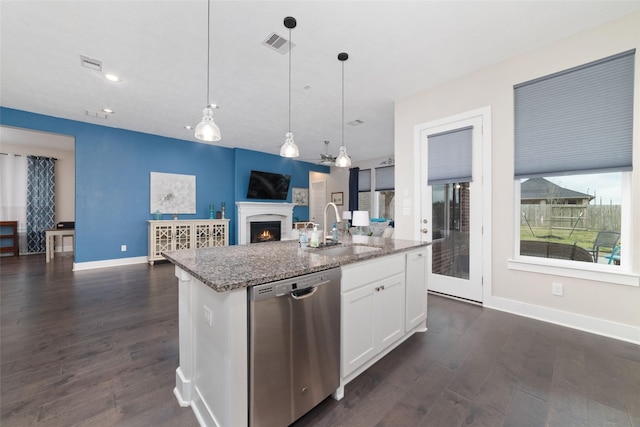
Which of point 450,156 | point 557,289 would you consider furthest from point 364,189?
point 557,289

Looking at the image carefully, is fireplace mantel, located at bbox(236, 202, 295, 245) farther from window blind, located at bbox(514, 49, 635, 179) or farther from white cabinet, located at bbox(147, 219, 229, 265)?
window blind, located at bbox(514, 49, 635, 179)

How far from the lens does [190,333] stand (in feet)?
4.89

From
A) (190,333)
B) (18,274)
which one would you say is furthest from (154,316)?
(18,274)

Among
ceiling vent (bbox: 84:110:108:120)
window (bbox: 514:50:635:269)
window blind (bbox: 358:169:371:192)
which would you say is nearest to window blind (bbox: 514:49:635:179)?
window (bbox: 514:50:635:269)

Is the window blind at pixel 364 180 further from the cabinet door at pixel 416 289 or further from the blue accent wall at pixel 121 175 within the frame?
the cabinet door at pixel 416 289

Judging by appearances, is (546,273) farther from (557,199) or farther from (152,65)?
(152,65)

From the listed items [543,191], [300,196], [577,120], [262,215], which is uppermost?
[577,120]

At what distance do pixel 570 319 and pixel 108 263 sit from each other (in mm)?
7113

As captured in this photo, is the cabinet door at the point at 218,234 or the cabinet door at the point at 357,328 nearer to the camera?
the cabinet door at the point at 357,328

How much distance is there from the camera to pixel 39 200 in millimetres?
6145

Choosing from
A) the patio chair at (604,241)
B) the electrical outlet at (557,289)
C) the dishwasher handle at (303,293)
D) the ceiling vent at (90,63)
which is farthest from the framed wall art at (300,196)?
the dishwasher handle at (303,293)

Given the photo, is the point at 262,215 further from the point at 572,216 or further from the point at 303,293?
the point at 572,216

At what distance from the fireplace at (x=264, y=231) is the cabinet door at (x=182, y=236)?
1566mm

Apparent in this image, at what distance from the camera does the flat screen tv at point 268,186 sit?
22.2 feet
